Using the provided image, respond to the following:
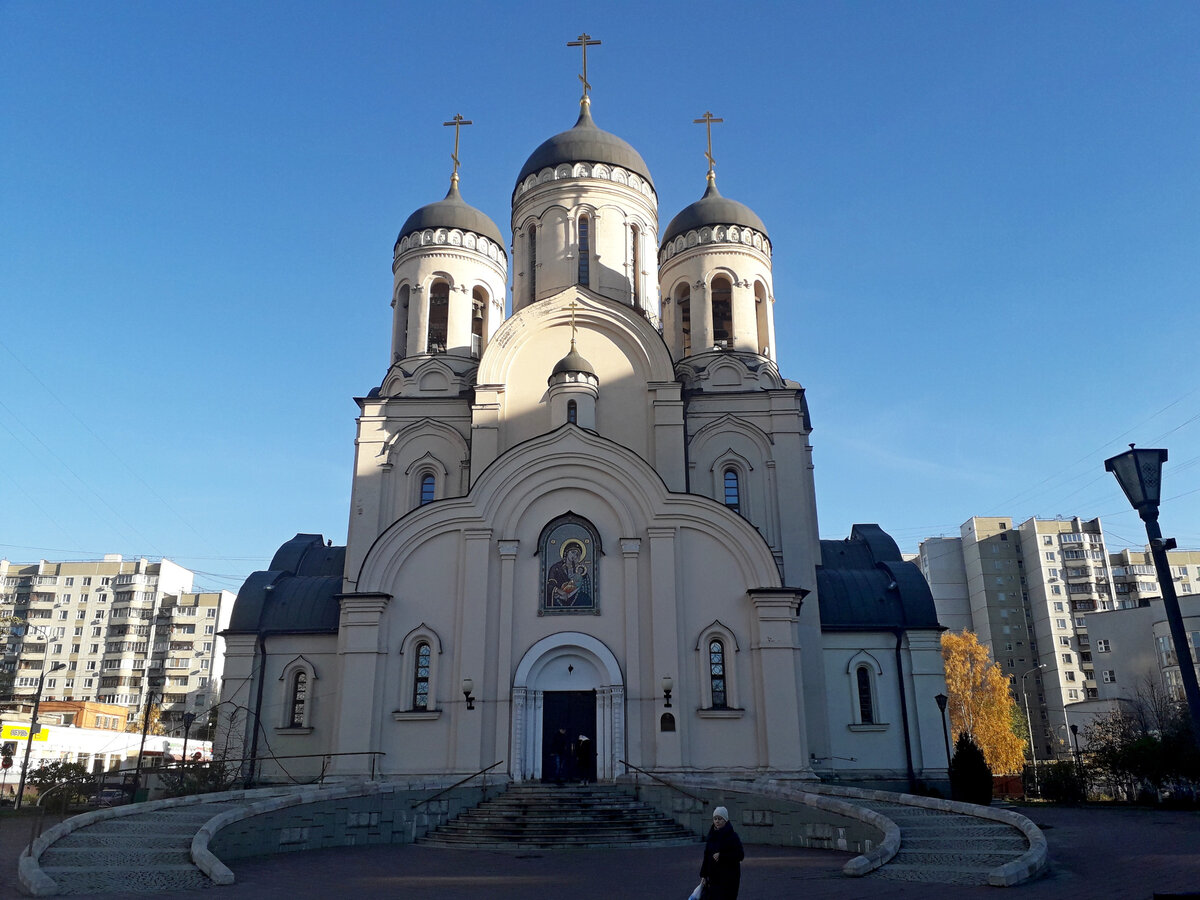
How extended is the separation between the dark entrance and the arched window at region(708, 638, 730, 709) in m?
2.66

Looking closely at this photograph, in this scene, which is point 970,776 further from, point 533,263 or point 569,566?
point 533,263

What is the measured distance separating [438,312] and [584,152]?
21.2ft

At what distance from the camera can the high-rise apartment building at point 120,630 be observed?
2633 inches

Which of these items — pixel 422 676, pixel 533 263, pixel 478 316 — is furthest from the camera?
pixel 478 316

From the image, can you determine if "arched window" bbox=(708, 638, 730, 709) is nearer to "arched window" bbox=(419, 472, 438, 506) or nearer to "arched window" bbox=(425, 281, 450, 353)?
"arched window" bbox=(419, 472, 438, 506)

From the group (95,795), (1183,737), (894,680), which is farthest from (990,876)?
(95,795)

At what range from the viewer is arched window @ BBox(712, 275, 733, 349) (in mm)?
29078

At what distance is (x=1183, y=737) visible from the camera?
2325 cm

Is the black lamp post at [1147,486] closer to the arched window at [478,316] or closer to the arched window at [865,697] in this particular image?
the arched window at [865,697]

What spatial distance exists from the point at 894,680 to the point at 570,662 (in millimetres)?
8378

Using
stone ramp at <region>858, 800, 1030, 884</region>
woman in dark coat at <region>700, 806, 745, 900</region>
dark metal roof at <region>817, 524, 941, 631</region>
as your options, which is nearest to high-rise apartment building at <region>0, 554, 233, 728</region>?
dark metal roof at <region>817, 524, 941, 631</region>

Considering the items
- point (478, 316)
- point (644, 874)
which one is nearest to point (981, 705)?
point (478, 316)

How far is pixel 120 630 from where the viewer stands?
67.9 meters

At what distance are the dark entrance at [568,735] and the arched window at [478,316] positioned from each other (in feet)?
38.8
